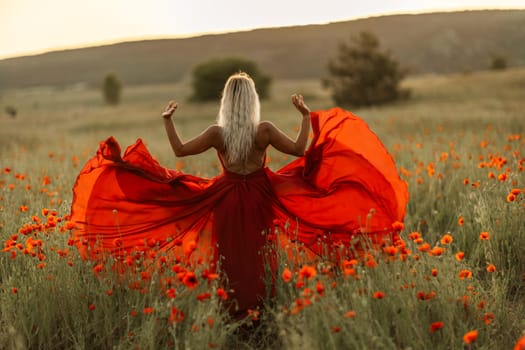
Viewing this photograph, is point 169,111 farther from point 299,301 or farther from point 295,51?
point 295,51

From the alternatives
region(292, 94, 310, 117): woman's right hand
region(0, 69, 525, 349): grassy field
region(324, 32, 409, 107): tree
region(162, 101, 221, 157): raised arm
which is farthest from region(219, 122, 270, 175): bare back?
region(324, 32, 409, 107): tree

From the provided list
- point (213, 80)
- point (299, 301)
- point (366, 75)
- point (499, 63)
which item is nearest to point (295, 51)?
point (499, 63)

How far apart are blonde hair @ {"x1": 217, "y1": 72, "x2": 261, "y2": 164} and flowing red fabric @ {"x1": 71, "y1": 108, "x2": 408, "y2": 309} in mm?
249

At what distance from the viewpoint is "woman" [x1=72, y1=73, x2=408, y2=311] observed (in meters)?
4.44

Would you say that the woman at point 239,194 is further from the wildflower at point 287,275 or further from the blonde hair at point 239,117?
the wildflower at point 287,275

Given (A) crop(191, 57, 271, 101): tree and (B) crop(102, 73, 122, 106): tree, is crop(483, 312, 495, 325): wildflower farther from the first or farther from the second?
(B) crop(102, 73, 122, 106): tree

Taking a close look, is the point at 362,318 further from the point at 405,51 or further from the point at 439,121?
the point at 405,51

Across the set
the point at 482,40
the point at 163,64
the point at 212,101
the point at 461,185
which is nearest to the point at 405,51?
the point at 482,40

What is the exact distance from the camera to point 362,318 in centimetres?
298

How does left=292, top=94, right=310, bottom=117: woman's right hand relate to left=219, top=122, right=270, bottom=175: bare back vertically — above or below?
above

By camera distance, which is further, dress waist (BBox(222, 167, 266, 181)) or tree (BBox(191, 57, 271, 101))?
tree (BBox(191, 57, 271, 101))

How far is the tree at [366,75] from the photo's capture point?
27766mm

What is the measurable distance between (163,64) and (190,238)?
4253 inches

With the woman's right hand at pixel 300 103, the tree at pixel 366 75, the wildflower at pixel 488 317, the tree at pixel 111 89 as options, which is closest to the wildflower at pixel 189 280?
the wildflower at pixel 488 317
